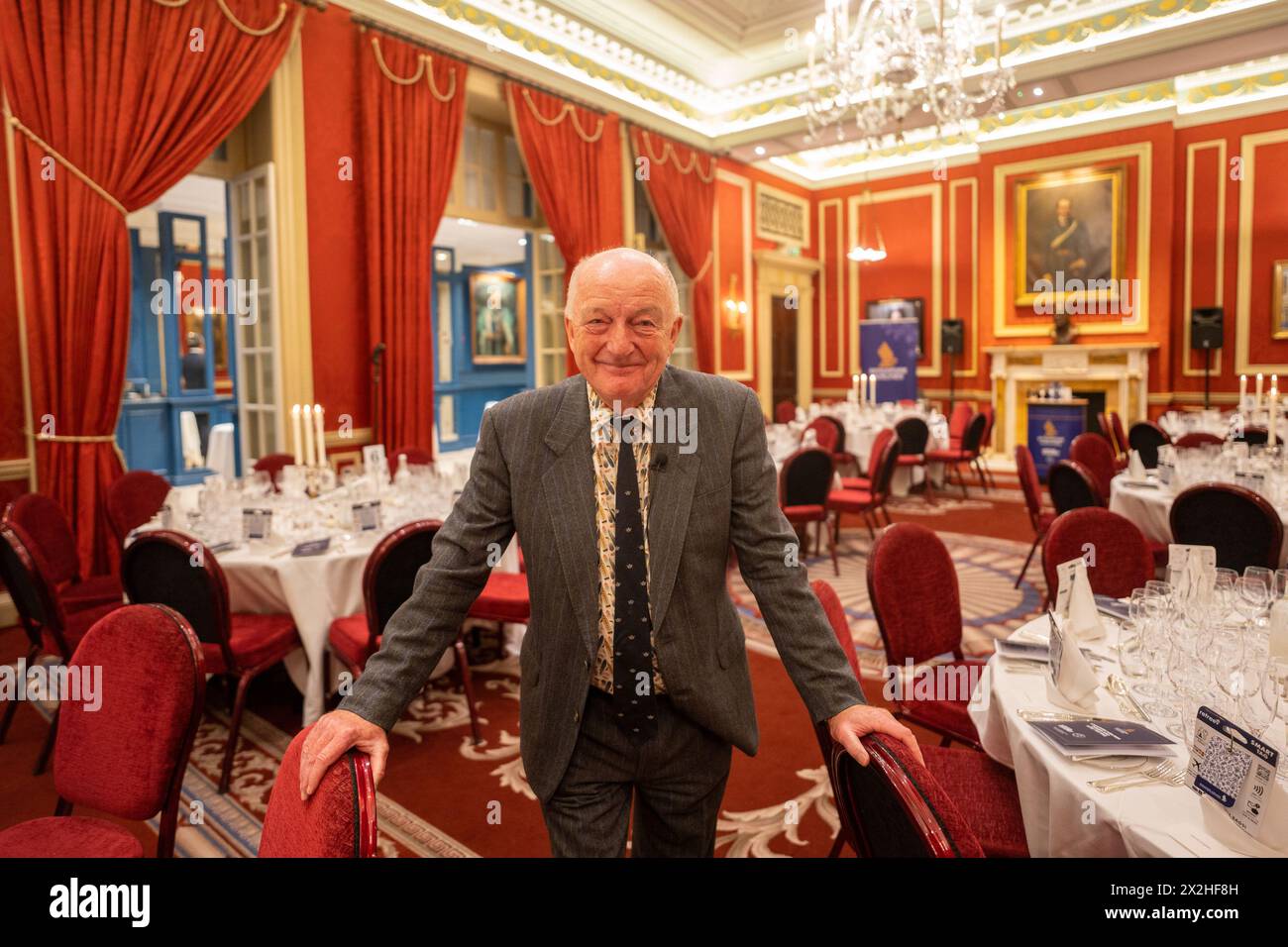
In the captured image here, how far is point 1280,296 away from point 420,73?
9.72 metres

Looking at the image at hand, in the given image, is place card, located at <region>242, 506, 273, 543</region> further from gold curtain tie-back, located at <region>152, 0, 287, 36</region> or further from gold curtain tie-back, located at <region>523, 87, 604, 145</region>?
gold curtain tie-back, located at <region>523, 87, 604, 145</region>

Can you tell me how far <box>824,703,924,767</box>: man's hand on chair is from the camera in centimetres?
118

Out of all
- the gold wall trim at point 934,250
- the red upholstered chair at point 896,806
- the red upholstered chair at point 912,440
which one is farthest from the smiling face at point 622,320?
the gold wall trim at point 934,250

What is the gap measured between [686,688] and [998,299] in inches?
441

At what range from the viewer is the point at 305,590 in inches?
130

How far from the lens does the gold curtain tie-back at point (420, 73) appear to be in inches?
238

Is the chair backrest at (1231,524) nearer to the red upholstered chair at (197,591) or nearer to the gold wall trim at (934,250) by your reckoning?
the red upholstered chair at (197,591)

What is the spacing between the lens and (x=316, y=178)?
233 inches

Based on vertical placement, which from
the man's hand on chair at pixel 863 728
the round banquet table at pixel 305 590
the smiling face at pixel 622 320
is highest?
the smiling face at pixel 622 320

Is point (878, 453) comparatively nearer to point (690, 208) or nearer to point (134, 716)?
point (690, 208)

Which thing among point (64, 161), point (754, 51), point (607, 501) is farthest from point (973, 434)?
point (607, 501)

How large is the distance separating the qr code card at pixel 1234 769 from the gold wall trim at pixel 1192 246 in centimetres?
1064

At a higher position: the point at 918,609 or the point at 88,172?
the point at 88,172
